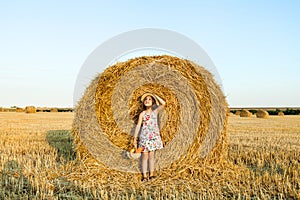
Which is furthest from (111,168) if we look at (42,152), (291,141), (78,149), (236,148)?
(291,141)

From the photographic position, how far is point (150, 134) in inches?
225

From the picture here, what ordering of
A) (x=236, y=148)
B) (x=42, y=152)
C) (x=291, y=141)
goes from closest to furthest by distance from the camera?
(x=42, y=152), (x=236, y=148), (x=291, y=141)

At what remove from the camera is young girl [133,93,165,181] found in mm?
5598

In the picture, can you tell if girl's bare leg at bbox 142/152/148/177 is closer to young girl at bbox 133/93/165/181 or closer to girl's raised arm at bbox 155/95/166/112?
young girl at bbox 133/93/165/181

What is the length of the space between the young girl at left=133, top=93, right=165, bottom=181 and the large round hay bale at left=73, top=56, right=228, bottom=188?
9.1 inches

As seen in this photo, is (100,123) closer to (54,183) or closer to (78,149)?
(78,149)

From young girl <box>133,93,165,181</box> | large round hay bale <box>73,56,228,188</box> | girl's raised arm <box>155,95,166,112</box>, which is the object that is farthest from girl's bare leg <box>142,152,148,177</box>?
girl's raised arm <box>155,95,166,112</box>

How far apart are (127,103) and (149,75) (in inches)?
27.8

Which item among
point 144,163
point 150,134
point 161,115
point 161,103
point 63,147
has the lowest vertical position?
point 144,163

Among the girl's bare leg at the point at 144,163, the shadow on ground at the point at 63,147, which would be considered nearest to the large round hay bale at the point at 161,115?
the girl's bare leg at the point at 144,163

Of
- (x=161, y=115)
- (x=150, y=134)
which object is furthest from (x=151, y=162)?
(x=161, y=115)

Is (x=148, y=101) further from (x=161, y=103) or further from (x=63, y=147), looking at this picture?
(x=63, y=147)

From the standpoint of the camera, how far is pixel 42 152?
7504 millimetres

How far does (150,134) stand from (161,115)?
0.54m
